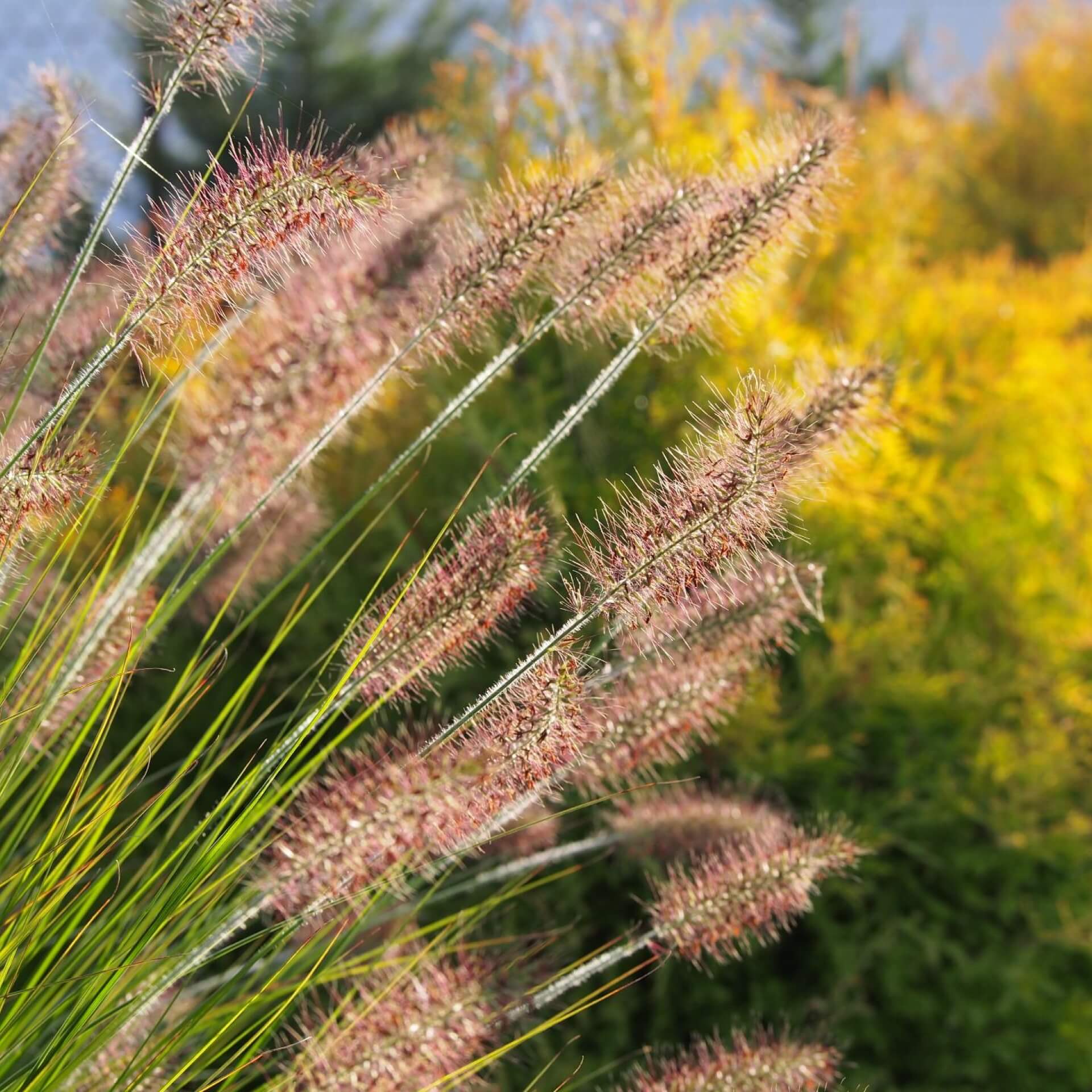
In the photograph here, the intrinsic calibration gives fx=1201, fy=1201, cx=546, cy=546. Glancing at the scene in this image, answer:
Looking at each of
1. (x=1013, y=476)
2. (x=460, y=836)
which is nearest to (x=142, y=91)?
(x=460, y=836)

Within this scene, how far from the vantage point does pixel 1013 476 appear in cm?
361

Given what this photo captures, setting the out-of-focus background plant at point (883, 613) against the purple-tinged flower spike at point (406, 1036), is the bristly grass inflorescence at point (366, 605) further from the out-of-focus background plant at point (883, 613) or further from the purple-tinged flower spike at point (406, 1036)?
the out-of-focus background plant at point (883, 613)

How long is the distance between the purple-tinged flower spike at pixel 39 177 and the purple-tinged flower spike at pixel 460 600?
2.65 feet

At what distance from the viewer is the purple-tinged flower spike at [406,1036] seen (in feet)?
4.47

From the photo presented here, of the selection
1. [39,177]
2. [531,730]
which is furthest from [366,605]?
[39,177]

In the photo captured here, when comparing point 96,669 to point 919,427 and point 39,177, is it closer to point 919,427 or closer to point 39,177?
point 39,177

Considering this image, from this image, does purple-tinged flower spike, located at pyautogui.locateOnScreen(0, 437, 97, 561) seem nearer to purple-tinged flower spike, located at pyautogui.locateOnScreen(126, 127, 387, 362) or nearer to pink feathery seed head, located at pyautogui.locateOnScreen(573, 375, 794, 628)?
purple-tinged flower spike, located at pyautogui.locateOnScreen(126, 127, 387, 362)

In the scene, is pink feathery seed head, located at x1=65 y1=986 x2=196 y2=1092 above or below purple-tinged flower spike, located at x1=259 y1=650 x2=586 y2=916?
below

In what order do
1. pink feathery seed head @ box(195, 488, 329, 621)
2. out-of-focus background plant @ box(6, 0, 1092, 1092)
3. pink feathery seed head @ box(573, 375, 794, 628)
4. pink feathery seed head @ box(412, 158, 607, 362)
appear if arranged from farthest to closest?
1. out-of-focus background plant @ box(6, 0, 1092, 1092)
2. pink feathery seed head @ box(195, 488, 329, 621)
3. pink feathery seed head @ box(412, 158, 607, 362)
4. pink feathery seed head @ box(573, 375, 794, 628)

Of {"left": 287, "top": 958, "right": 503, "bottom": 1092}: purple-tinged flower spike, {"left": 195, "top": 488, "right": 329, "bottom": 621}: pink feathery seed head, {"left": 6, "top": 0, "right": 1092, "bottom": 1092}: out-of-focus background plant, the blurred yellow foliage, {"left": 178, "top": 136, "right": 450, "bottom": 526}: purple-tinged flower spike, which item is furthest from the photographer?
the blurred yellow foliage

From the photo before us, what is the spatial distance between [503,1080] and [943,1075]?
1.20 metres

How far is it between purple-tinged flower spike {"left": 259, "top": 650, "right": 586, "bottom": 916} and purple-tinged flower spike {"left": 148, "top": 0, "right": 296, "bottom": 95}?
734mm

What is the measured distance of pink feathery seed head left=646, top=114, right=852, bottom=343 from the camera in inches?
56.9

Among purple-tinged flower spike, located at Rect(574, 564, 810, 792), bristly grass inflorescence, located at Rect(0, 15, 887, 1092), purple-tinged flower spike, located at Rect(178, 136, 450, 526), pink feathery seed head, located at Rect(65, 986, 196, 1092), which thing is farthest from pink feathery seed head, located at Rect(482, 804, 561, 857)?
purple-tinged flower spike, located at Rect(178, 136, 450, 526)
